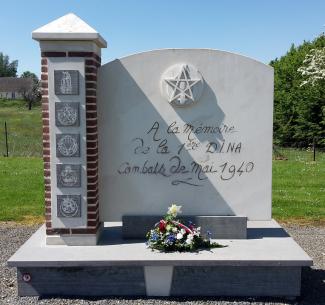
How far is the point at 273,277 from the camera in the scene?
5211 millimetres

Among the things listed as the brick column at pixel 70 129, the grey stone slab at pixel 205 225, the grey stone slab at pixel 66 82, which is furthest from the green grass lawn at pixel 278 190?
the grey stone slab at pixel 66 82

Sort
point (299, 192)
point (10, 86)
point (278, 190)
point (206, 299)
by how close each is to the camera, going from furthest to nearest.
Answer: point (10, 86), point (278, 190), point (299, 192), point (206, 299)

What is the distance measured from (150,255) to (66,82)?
2.26m

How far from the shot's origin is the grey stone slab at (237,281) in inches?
205

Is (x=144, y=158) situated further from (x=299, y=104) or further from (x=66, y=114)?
(x=299, y=104)

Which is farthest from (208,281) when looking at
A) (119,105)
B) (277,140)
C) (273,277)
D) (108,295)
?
(277,140)

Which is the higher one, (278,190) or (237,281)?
(278,190)

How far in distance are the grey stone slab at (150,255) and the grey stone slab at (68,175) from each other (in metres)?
0.77

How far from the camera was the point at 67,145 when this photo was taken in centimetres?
561

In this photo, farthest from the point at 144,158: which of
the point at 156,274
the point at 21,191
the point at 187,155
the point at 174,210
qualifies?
the point at 21,191

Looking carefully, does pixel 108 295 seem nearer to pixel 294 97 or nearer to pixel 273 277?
pixel 273 277

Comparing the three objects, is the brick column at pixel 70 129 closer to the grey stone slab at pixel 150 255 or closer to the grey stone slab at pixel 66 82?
the grey stone slab at pixel 66 82

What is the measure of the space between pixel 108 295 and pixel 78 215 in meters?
1.05

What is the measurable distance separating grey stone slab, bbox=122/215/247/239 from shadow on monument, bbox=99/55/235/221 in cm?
14
